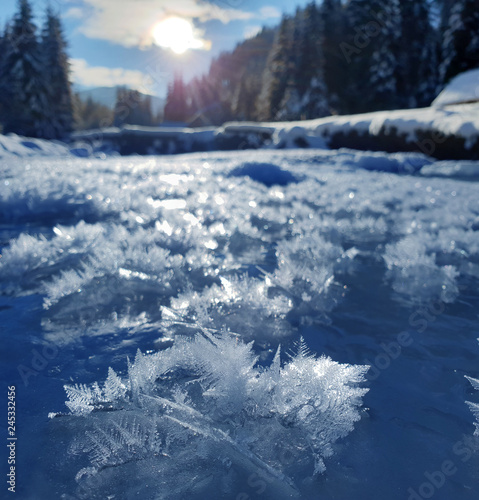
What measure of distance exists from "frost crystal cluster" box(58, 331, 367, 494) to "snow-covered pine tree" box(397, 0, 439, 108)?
26.8 m

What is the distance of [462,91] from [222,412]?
15133mm

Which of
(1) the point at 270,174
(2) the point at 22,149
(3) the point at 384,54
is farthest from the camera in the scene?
(3) the point at 384,54

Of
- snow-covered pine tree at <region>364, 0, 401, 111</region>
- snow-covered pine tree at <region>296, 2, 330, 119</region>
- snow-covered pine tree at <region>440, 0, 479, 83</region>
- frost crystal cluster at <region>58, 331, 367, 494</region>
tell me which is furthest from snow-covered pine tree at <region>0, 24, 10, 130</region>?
frost crystal cluster at <region>58, 331, 367, 494</region>

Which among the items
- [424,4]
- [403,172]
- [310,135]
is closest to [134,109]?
[424,4]

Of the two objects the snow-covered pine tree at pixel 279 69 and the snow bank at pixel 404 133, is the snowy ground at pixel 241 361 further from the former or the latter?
the snow-covered pine tree at pixel 279 69

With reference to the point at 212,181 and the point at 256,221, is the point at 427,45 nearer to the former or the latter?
the point at 212,181

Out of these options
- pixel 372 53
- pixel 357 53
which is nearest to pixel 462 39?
pixel 372 53

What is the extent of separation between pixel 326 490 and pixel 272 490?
0.39 ft

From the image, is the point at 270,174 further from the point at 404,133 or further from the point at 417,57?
the point at 417,57

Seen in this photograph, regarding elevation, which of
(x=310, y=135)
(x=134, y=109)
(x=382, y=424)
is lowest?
(x=382, y=424)

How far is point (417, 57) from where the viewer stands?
75.9 feet

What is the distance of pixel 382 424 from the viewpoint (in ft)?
3.26

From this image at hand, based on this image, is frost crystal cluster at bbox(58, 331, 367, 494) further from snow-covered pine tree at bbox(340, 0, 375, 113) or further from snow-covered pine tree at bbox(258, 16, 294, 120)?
snow-covered pine tree at bbox(258, 16, 294, 120)

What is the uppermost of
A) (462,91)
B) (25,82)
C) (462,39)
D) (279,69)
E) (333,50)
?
(333,50)
